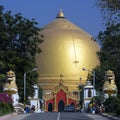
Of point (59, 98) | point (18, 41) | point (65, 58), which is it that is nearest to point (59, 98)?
point (59, 98)

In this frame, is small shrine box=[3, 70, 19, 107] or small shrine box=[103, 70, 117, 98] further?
small shrine box=[103, 70, 117, 98]

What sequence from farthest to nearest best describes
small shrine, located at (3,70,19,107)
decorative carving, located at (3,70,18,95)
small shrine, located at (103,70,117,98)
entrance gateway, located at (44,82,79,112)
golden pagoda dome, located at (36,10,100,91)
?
1. golden pagoda dome, located at (36,10,100,91)
2. entrance gateway, located at (44,82,79,112)
3. small shrine, located at (103,70,117,98)
4. small shrine, located at (3,70,19,107)
5. decorative carving, located at (3,70,18,95)

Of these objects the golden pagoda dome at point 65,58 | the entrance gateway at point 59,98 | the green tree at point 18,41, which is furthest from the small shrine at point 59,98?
the green tree at point 18,41

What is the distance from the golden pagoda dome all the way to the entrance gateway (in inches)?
157

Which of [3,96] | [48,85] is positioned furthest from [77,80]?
[3,96]

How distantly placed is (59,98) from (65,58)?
11894 mm

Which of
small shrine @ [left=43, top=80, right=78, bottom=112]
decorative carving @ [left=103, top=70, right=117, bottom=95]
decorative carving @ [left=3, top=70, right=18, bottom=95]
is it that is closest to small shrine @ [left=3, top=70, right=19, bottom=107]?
decorative carving @ [left=3, top=70, right=18, bottom=95]

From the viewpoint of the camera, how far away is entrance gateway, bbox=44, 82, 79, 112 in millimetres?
120625

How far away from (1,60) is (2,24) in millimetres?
4680

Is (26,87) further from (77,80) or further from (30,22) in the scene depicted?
(77,80)

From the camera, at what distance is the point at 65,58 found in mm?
131000

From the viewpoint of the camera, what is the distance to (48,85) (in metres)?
127

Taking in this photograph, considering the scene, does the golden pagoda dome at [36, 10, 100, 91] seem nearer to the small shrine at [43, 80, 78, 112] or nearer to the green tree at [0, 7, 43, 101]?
the small shrine at [43, 80, 78, 112]

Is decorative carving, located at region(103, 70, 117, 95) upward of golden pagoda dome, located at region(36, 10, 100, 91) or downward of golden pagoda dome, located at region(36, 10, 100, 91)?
downward
